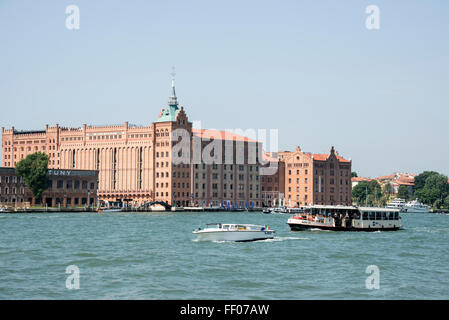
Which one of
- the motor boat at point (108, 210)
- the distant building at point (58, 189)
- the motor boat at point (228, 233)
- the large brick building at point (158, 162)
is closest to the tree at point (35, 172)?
the distant building at point (58, 189)

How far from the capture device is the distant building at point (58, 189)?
16250cm

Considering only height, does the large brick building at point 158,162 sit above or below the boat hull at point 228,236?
above

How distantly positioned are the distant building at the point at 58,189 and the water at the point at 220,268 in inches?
3770

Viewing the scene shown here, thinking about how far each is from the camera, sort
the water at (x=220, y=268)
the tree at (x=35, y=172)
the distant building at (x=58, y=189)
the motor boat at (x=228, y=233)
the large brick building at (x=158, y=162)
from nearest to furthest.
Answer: the water at (x=220, y=268)
the motor boat at (x=228, y=233)
the tree at (x=35, y=172)
the distant building at (x=58, y=189)
the large brick building at (x=158, y=162)

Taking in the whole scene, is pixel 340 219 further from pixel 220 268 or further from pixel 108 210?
pixel 108 210

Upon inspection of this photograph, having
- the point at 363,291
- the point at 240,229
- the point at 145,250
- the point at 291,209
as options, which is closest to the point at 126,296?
the point at 363,291

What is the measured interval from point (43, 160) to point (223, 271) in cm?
12394

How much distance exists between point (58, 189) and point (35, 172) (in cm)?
1262

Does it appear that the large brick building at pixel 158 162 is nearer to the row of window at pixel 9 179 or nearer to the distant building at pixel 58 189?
the distant building at pixel 58 189

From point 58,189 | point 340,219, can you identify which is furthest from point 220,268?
point 58,189

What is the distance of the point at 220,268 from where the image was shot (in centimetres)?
4478

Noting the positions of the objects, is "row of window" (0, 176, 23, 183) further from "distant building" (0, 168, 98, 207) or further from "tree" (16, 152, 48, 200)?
"tree" (16, 152, 48, 200)

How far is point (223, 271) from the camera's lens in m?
43.4
